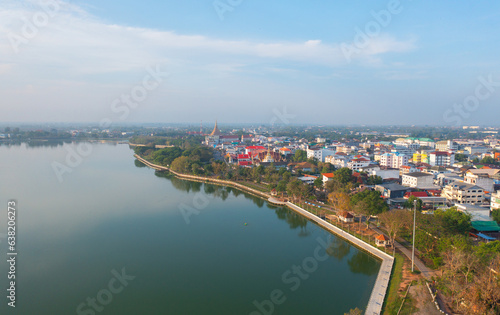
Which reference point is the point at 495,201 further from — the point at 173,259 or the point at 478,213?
the point at 173,259

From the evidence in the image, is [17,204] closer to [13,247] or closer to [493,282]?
[13,247]

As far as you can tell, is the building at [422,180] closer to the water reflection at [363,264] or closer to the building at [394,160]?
the building at [394,160]

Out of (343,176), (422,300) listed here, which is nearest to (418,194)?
(343,176)

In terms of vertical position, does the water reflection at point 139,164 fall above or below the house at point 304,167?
below

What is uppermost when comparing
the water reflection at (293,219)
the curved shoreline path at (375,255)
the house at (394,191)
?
the house at (394,191)

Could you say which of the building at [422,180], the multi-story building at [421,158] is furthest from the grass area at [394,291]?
the multi-story building at [421,158]

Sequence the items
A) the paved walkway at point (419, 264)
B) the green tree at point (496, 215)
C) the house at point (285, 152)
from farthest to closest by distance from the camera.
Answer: the house at point (285, 152) < the green tree at point (496, 215) < the paved walkway at point (419, 264)
